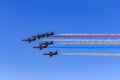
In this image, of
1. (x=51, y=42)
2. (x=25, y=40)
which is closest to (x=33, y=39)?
(x=25, y=40)

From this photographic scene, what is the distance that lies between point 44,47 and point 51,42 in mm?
7109

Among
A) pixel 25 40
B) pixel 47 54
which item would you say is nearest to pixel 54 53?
pixel 47 54

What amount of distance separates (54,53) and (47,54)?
3.39 m

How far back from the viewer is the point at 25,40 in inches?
5699

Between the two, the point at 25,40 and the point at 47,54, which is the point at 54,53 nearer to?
the point at 47,54

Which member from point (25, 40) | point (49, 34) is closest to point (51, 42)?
point (49, 34)

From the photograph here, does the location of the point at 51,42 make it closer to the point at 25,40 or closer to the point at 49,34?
the point at 49,34

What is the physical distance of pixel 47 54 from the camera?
141 metres

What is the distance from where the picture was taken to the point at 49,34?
138 metres

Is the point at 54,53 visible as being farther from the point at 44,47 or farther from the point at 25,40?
the point at 25,40

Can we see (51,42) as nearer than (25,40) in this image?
Yes

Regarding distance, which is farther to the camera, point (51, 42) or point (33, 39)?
point (33, 39)

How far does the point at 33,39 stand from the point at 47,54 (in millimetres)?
8891

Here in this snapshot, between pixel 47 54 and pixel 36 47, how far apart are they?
545 cm
